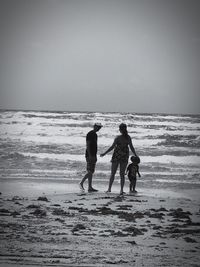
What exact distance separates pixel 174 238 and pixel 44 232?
1.61m

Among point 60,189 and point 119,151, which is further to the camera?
point 60,189

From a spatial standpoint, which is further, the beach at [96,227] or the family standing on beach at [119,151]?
the family standing on beach at [119,151]

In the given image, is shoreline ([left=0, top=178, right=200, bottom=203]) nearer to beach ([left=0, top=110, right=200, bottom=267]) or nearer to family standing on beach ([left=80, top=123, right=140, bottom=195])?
beach ([left=0, top=110, right=200, bottom=267])

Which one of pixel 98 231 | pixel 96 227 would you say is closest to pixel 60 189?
pixel 96 227

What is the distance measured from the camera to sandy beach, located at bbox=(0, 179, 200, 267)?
438 cm

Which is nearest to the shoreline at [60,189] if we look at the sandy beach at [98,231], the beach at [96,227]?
the beach at [96,227]

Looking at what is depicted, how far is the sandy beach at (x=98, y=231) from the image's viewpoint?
438 cm

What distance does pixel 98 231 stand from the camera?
554 centimetres

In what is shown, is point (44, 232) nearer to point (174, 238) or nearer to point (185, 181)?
point (174, 238)

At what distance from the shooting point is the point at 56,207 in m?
7.32

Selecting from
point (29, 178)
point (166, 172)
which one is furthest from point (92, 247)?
point (166, 172)

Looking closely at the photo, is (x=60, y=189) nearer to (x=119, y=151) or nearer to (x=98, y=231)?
(x=119, y=151)

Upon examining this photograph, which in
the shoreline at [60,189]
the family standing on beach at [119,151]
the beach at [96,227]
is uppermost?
the family standing on beach at [119,151]

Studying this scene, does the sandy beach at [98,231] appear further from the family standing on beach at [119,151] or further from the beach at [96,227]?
the family standing on beach at [119,151]
